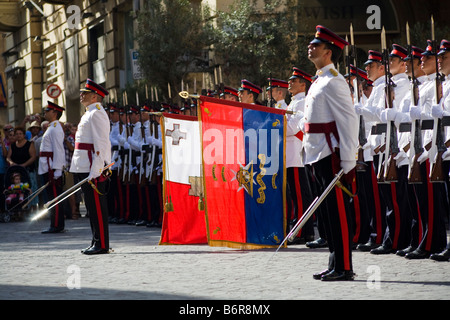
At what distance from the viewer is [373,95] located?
925 cm

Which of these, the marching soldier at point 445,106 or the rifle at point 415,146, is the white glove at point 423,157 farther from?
the marching soldier at point 445,106

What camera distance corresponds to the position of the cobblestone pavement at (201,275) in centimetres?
657

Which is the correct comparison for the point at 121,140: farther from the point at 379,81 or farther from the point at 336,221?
the point at 336,221

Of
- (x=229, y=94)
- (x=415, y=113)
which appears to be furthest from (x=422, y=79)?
(x=229, y=94)

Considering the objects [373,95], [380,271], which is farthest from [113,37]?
[380,271]

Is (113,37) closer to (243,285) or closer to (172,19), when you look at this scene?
(172,19)

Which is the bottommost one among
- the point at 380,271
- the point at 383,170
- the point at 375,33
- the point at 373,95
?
the point at 380,271

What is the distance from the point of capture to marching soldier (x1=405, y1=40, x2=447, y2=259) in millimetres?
8289

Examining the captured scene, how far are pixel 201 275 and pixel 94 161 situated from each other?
2773 mm

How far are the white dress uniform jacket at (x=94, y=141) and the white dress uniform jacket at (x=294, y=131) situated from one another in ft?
6.48

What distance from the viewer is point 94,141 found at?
33.3ft
